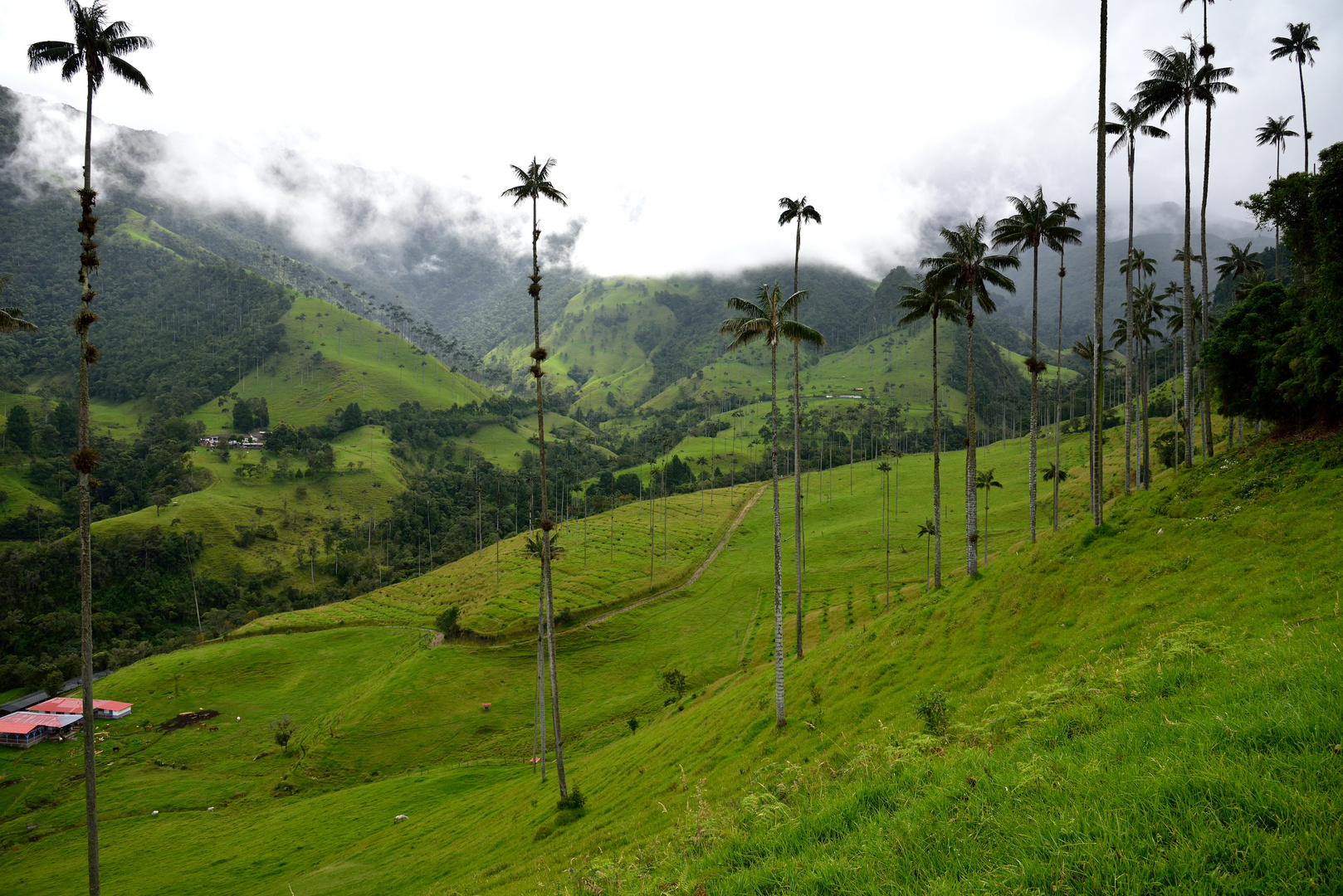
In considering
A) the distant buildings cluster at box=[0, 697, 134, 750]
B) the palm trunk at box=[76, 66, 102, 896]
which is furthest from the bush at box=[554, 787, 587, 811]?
the distant buildings cluster at box=[0, 697, 134, 750]

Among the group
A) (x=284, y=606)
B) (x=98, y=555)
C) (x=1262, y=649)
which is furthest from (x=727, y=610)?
(x=98, y=555)

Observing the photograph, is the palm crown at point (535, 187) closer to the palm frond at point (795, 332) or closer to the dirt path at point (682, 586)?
the palm frond at point (795, 332)

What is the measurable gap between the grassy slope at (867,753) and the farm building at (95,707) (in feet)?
8.81

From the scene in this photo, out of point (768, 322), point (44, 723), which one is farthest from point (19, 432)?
point (768, 322)

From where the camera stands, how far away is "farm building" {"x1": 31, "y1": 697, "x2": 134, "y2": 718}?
83.6 metres

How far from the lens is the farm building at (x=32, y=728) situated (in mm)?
82375

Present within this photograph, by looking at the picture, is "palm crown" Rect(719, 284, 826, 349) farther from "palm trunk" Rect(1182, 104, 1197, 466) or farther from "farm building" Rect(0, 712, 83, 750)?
"farm building" Rect(0, 712, 83, 750)

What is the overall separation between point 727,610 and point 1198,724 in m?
86.3

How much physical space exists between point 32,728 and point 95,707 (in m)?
6.44

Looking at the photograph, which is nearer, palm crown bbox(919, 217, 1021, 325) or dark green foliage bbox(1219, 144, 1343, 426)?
dark green foliage bbox(1219, 144, 1343, 426)

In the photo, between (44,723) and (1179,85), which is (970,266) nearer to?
(1179,85)

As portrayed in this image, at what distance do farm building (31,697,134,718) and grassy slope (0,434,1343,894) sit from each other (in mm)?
2686

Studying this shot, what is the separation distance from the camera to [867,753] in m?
12.3

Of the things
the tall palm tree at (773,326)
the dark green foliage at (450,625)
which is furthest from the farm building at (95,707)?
the tall palm tree at (773,326)
